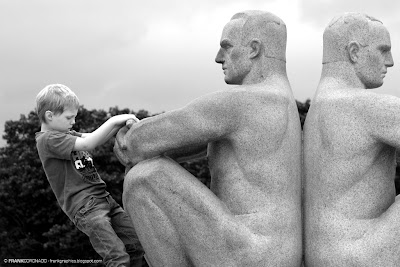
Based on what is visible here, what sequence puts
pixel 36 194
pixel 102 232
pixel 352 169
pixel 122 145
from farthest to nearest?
pixel 36 194 < pixel 122 145 < pixel 102 232 < pixel 352 169

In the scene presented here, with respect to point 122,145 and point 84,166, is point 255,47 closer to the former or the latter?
point 122,145

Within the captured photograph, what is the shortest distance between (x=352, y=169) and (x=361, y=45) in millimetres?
1150

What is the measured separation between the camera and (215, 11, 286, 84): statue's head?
7.23 metres

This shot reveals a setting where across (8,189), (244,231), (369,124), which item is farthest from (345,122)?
(8,189)

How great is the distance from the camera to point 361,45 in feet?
23.6

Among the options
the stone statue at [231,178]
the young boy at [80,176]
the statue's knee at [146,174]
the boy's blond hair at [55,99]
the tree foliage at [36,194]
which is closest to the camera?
the stone statue at [231,178]

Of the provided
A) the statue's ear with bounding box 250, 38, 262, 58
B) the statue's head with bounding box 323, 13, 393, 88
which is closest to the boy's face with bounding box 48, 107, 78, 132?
the statue's ear with bounding box 250, 38, 262, 58

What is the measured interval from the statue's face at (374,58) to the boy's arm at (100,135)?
7.01ft

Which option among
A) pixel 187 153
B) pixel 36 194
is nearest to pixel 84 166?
pixel 187 153

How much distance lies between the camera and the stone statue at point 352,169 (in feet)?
22.1

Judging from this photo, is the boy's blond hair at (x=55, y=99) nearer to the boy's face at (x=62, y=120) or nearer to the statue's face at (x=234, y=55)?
the boy's face at (x=62, y=120)

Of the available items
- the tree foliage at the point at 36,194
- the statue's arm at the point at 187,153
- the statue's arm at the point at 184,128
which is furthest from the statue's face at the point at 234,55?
the tree foliage at the point at 36,194

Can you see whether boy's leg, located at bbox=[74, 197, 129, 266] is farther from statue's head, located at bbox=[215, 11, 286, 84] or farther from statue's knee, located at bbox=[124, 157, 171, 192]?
statue's head, located at bbox=[215, 11, 286, 84]

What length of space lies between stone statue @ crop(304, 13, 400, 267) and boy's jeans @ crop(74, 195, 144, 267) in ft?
5.36
